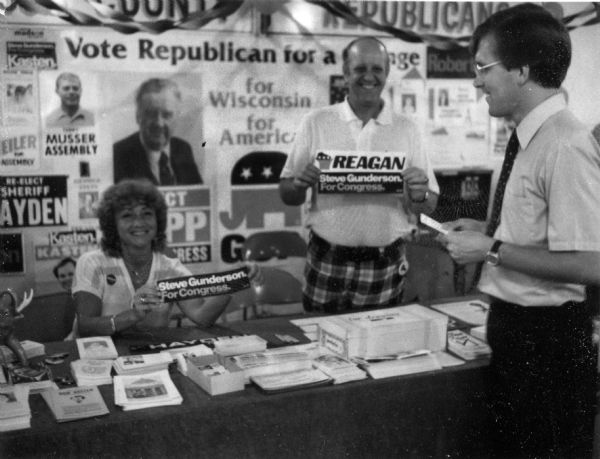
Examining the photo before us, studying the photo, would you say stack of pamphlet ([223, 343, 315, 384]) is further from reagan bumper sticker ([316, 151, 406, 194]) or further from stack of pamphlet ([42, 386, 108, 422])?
reagan bumper sticker ([316, 151, 406, 194])

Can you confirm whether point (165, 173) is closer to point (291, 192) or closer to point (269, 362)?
point (291, 192)

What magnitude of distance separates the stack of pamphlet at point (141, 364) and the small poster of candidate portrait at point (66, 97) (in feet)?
5.43

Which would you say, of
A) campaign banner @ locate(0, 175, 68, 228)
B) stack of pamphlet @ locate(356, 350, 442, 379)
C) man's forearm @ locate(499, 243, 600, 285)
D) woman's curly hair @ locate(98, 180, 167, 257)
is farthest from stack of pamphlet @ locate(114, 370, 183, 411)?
campaign banner @ locate(0, 175, 68, 228)

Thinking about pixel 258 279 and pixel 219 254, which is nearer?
pixel 258 279

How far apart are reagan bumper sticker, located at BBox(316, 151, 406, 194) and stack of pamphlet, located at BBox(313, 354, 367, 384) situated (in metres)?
0.75

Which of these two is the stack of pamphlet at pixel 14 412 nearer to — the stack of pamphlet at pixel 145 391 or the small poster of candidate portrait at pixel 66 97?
Answer: the stack of pamphlet at pixel 145 391

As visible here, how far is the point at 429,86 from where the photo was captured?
3.23 meters

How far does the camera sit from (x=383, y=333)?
1927 millimetres

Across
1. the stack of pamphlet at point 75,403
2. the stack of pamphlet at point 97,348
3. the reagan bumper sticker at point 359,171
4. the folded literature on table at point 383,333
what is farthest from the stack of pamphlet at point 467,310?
the stack of pamphlet at point 75,403

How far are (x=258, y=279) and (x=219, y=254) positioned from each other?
1004 mm

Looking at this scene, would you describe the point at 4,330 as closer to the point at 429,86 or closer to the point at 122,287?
the point at 122,287

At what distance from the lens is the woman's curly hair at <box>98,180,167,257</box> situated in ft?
8.23

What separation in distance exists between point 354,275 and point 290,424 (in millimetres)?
1098

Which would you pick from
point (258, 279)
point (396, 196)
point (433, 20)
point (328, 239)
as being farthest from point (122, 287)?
point (433, 20)
